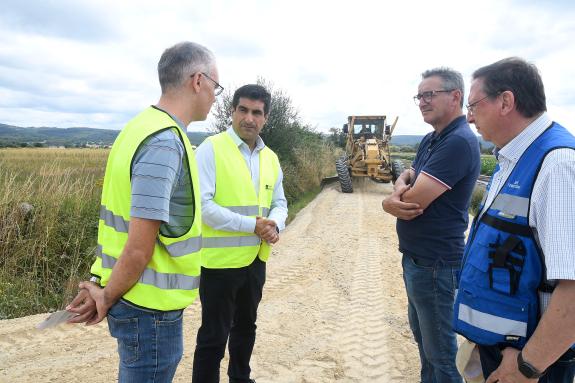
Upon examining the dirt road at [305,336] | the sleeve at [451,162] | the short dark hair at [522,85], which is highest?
the short dark hair at [522,85]

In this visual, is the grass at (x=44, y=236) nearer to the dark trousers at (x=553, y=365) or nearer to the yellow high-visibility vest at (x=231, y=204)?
the yellow high-visibility vest at (x=231, y=204)

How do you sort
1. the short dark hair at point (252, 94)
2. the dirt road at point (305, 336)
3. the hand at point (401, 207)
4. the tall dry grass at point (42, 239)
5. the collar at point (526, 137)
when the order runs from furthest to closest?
the tall dry grass at point (42, 239), the dirt road at point (305, 336), the short dark hair at point (252, 94), the hand at point (401, 207), the collar at point (526, 137)

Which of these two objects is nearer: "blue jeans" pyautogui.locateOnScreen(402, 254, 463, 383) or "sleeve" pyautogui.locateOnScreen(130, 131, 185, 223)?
"sleeve" pyautogui.locateOnScreen(130, 131, 185, 223)

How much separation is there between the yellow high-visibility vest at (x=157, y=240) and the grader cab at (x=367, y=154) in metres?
13.3

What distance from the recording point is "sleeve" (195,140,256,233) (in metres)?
2.57

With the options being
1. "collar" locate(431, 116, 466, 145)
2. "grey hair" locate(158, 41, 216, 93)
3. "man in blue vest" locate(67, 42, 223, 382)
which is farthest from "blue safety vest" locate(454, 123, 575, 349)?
"grey hair" locate(158, 41, 216, 93)

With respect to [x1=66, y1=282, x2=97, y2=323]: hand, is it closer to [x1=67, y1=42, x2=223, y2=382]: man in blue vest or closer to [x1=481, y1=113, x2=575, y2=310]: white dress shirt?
[x1=67, y1=42, x2=223, y2=382]: man in blue vest

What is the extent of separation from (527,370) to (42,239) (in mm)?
5529

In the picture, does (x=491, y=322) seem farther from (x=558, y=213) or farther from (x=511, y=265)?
(x=558, y=213)

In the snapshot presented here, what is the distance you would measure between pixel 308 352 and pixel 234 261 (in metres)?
1.55

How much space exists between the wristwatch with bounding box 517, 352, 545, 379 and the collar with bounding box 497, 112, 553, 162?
2.43 feet

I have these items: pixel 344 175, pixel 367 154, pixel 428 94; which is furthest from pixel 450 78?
pixel 367 154

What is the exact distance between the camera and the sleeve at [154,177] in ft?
4.98

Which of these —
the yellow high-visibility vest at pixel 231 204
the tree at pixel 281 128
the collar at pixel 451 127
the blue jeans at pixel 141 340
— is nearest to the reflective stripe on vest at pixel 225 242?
the yellow high-visibility vest at pixel 231 204
